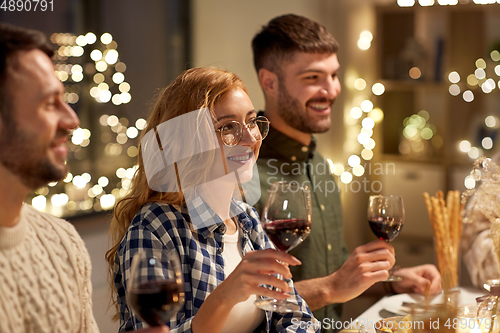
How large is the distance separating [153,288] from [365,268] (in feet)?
2.24

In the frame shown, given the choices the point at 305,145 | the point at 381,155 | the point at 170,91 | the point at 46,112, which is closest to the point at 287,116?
the point at 305,145

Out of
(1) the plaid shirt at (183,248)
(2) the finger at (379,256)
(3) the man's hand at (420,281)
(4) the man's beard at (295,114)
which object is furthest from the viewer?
(4) the man's beard at (295,114)

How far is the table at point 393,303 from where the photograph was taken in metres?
1.42

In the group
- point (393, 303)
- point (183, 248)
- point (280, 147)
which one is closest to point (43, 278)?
point (183, 248)

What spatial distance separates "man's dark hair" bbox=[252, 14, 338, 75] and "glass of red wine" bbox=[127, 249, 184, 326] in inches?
52.8

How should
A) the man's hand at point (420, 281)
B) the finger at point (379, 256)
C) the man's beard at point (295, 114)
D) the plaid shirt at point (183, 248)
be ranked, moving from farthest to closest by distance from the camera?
the man's beard at point (295, 114)
the man's hand at point (420, 281)
the finger at point (379, 256)
the plaid shirt at point (183, 248)

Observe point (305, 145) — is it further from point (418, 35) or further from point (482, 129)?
point (418, 35)

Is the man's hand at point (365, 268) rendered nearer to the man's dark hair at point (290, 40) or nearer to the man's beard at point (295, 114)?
the man's beard at point (295, 114)

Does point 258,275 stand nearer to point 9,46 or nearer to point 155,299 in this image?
point 155,299

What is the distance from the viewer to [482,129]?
3725mm

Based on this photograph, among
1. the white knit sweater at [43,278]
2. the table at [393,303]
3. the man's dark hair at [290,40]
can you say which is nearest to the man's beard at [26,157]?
the white knit sweater at [43,278]

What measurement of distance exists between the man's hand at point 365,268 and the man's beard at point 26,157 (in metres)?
0.78

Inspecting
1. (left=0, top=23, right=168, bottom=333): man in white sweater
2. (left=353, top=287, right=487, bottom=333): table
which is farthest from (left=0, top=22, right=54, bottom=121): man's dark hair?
(left=353, top=287, right=487, bottom=333): table

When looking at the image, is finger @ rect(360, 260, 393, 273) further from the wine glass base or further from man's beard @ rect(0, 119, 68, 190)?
man's beard @ rect(0, 119, 68, 190)
